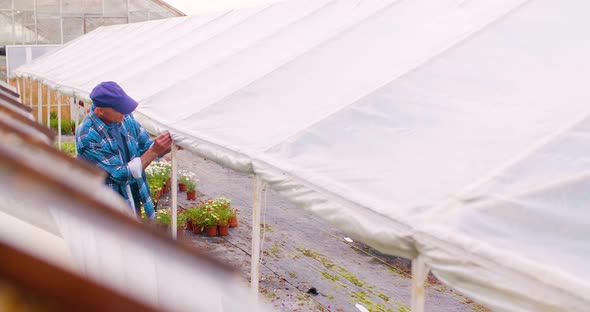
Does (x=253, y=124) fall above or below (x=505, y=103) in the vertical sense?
below

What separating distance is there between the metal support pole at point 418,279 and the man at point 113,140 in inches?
98.0

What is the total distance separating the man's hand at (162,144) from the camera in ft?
14.7

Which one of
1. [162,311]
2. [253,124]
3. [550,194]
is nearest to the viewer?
[162,311]

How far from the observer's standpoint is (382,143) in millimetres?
2930

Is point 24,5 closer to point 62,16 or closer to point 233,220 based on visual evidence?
point 62,16

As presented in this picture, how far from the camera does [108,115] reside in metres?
4.29

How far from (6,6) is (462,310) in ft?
50.9

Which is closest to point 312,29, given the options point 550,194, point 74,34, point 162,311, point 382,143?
point 382,143

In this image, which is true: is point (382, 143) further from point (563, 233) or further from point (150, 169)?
point (150, 169)

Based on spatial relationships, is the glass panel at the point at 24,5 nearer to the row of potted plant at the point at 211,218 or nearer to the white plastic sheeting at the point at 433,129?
the row of potted plant at the point at 211,218

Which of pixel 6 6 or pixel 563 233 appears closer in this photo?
pixel 563 233

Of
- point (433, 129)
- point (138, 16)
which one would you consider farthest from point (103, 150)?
point (138, 16)

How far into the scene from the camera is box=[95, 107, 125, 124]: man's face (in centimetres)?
426

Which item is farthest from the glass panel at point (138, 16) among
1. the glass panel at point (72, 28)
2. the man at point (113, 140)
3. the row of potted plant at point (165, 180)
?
the man at point (113, 140)
